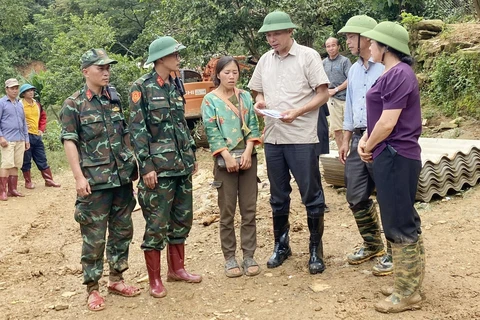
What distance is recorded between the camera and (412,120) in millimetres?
3465

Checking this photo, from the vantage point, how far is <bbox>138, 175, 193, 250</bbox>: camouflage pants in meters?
4.20

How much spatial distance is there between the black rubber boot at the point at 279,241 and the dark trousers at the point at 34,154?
20.3 feet

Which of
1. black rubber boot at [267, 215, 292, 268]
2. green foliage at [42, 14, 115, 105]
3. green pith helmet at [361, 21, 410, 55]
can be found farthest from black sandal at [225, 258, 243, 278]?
green foliage at [42, 14, 115, 105]

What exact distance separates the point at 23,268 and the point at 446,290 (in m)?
4.05

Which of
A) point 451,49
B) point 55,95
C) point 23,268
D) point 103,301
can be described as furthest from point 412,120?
point 55,95

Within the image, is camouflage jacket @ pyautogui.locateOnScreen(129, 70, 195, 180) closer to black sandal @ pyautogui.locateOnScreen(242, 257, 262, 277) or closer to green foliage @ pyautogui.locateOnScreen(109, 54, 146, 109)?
black sandal @ pyautogui.locateOnScreen(242, 257, 262, 277)

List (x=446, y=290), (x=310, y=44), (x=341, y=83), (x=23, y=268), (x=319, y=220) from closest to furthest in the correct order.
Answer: (x=446, y=290) → (x=319, y=220) → (x=23, y=268) → (x=341, y=83) → (x=310, y=44)

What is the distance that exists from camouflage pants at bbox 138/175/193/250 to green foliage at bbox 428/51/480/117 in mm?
6308

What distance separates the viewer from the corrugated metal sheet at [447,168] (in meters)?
5.96

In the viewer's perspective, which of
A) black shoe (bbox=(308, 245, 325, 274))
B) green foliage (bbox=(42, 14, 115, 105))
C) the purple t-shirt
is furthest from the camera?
green foliage (bbox=(42, 14, 115, 105))

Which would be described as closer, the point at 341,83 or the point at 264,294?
the point at 264,294

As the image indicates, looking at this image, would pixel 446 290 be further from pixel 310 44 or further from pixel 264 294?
pixel 310 44

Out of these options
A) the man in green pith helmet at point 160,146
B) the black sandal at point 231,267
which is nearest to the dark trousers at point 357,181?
the black sandal at point 231,267

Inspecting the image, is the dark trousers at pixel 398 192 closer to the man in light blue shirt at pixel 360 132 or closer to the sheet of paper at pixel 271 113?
the man in light blue shirt at pixel 360 132
